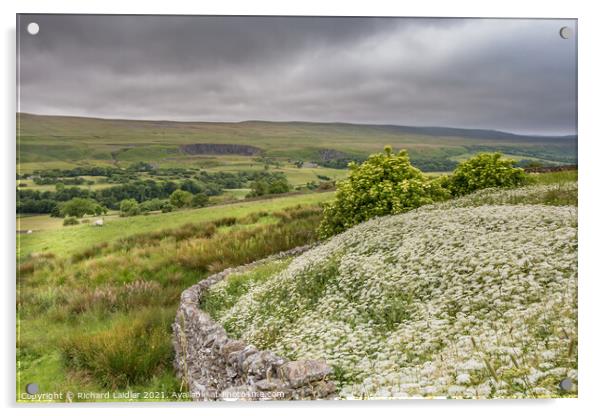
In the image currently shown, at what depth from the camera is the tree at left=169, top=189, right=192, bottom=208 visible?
316 inches

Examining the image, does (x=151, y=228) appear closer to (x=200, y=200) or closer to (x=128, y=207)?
(x=128, y=207)

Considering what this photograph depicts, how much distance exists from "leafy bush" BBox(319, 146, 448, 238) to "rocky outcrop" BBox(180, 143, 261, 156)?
1924 millimetres

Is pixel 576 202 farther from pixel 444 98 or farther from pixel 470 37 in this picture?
pixel 470 37

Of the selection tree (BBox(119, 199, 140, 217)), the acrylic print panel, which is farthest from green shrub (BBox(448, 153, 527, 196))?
tree (BBox(119, 199, 140, 217))

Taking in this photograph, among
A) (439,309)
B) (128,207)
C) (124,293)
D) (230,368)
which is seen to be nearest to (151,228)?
(128,207)

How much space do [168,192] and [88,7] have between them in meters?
3.23

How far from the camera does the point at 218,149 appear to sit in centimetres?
798

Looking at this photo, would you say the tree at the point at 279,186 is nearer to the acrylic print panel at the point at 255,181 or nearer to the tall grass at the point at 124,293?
the acrylic print panel at the point at 255,181

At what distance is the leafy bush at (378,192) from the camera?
341 inches

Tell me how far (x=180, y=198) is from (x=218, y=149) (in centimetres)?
113

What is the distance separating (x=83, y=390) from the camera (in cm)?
682

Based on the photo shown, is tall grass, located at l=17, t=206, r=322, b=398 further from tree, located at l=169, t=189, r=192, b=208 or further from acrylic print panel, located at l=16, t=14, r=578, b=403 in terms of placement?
tree, located at l=169, t=189, r=192, b=208

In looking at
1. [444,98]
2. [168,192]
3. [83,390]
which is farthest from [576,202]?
[83,390]

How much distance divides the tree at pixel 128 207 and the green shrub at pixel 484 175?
19.7 ft
